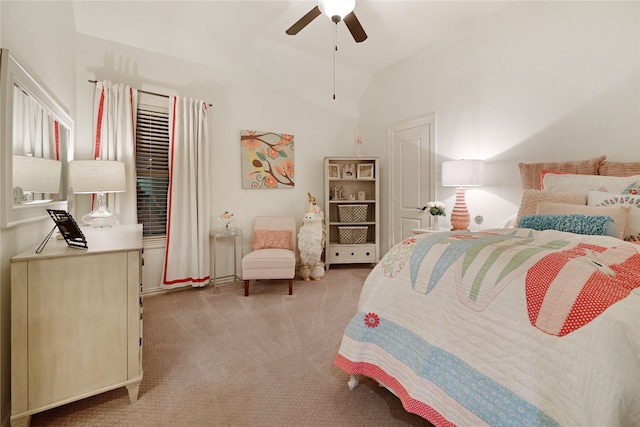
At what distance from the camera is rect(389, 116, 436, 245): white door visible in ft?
12.5

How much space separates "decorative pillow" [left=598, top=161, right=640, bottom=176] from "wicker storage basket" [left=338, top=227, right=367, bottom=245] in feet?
8.52

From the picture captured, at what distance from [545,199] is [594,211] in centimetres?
40

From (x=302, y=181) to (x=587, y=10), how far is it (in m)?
3.29

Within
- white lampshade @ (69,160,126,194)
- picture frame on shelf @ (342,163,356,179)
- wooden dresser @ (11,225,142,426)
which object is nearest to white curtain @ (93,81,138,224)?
white lampshade @ (69,160,126,194)

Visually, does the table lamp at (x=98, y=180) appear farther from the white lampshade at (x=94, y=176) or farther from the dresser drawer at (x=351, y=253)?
the dresser drawer at (x=351, y=253)

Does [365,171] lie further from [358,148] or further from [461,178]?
[461,178]

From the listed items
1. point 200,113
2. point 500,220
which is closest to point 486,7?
point 500,220

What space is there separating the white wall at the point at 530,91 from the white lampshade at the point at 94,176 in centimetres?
340

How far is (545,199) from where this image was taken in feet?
6.86

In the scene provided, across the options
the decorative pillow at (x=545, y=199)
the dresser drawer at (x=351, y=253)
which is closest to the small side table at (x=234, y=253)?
the dresser drawer at (x=351, y=253)

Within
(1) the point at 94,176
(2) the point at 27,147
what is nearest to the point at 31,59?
(2) the point at 27,147

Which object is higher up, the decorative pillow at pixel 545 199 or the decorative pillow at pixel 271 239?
the decorative pillow at pixel 545 199

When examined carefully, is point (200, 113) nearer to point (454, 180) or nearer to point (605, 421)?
point (454, 180)

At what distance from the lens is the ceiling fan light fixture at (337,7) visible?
7.27 feet
